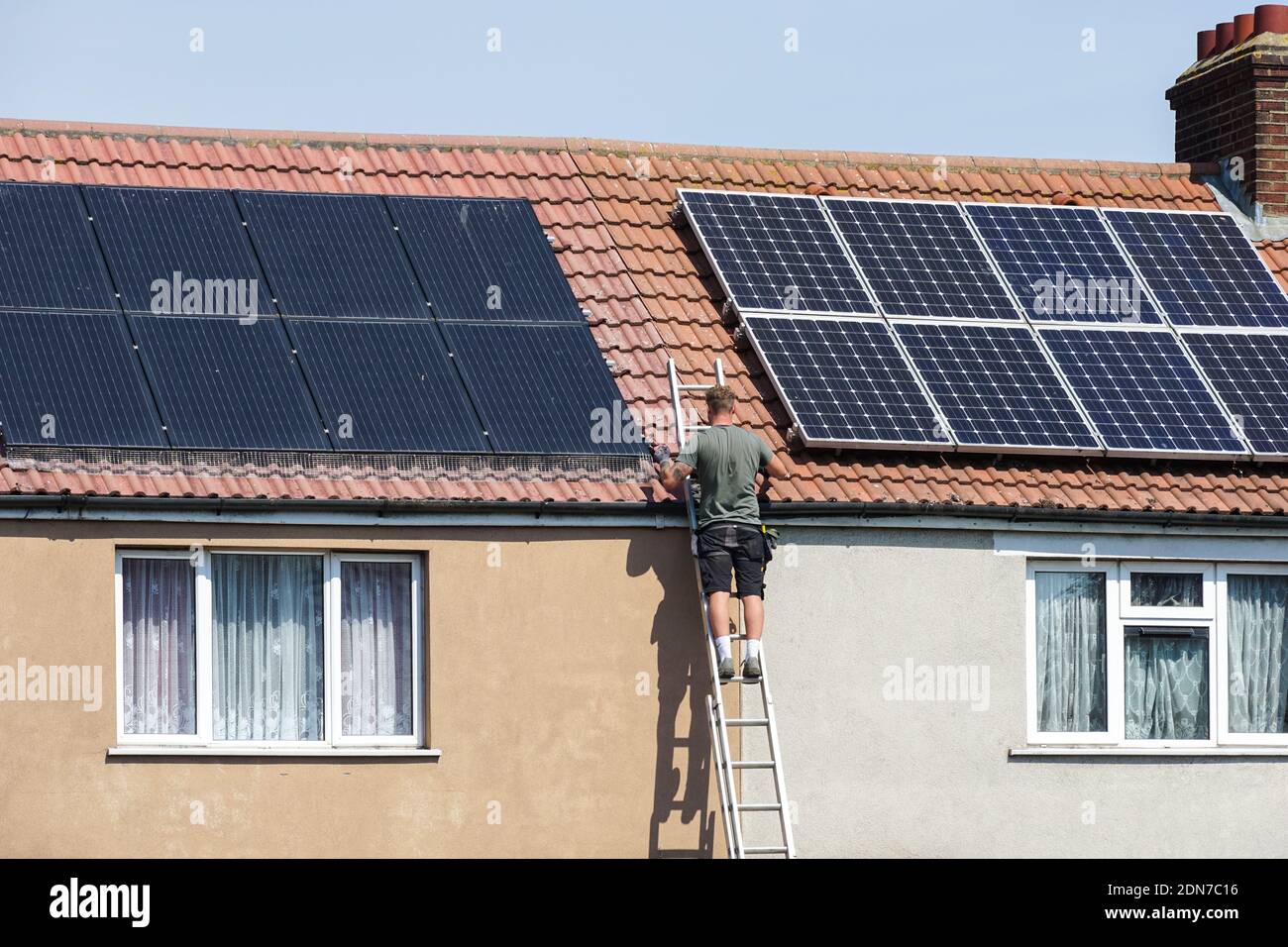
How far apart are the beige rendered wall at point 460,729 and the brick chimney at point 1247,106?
25.4ft

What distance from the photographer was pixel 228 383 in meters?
15.0

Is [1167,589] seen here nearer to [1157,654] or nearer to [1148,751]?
[1157,654]

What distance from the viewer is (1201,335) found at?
57.5 ft

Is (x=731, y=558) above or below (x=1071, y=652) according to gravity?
above

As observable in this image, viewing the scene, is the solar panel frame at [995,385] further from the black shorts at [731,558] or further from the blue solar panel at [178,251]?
the blue solar panel at [178,251]

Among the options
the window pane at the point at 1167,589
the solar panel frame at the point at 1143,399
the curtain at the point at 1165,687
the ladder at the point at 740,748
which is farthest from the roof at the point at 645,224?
the curtain at the point at 1165,687

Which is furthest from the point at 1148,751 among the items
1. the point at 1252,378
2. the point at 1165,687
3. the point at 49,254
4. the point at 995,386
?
the point at 49,254

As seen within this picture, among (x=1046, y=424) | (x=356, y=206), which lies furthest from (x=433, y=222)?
(x=1046, y=424)

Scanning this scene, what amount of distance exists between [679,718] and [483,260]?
4.16 m

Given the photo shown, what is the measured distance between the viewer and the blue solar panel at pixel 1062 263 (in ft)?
57.9

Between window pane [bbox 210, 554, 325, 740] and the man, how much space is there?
274 cm

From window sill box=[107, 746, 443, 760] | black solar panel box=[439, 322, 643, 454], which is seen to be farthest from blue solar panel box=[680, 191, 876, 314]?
window sill box=[107, 746, 443, 760]

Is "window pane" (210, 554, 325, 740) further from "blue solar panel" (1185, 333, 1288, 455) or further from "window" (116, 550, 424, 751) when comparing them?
"blue solar panel" (1185, 333, 1288, 455)

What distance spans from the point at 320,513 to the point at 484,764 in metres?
2.13
